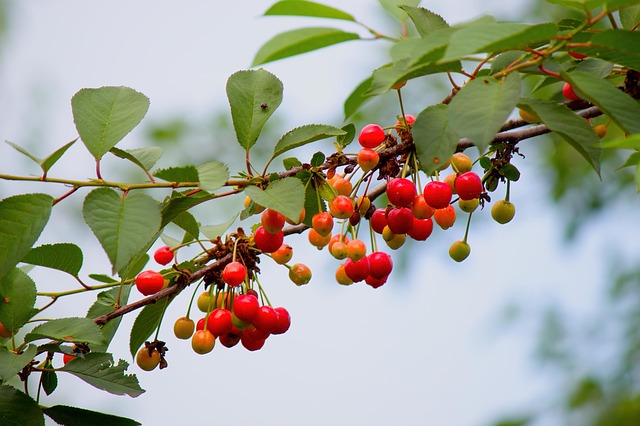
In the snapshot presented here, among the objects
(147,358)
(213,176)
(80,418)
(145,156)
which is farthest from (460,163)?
(80,418)

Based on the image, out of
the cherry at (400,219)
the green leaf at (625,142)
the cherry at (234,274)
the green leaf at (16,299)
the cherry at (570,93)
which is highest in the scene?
the cherry at (570,93)

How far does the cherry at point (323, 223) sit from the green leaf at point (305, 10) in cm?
37

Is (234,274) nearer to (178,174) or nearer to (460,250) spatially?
(178,174)

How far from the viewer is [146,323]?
1.47 meters

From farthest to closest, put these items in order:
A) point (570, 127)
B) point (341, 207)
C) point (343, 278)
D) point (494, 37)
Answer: point (343, 278) < point (341, 207) < point (570, 127) < point (494, 37)

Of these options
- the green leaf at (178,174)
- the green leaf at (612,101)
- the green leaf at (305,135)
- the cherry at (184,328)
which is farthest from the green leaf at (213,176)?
the green leaf at (612,101)

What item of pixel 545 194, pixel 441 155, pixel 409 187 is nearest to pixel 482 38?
pixel 441 155

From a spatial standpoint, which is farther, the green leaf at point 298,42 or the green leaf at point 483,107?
the green leaf at point 298,42

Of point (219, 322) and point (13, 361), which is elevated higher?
point (219, 322)

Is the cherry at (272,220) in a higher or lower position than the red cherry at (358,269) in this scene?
lower

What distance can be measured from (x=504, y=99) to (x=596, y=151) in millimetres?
168

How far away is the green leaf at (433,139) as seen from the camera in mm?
1116

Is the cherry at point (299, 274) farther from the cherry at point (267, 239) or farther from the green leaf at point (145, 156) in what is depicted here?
the green leaf at point (145, 156)

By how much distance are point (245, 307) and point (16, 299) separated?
413 millimetres
